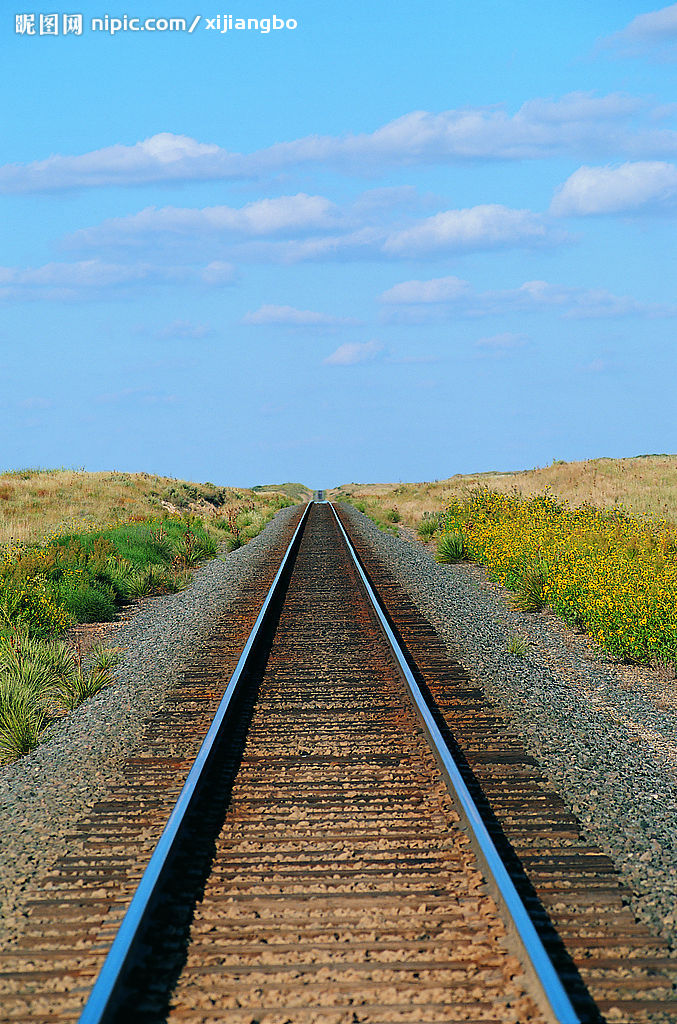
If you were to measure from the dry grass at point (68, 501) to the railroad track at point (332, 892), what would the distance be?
Result: 15.9 metres

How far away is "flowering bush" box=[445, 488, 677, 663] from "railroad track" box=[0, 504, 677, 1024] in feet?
11.8

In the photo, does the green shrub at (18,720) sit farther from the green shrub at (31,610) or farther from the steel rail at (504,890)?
the steel rail at (504,890)

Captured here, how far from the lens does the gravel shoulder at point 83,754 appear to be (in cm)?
515

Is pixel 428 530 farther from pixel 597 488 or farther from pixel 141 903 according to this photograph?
pixel 141 903

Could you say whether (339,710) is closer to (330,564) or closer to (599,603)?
(599,603)

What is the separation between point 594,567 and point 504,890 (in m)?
8.95

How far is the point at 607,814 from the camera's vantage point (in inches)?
218

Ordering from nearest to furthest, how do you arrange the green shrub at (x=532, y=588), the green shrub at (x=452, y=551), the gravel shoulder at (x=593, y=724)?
the gravel shoulder at (x=593, y=724), the green shrub at (x=532, y=588), the green shrub at (x=452, y=551)

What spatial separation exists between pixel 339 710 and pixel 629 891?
3461mm

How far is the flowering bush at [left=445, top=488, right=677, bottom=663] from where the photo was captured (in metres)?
10.3

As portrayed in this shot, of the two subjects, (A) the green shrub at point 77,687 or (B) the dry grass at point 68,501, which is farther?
(B) the dry grass at point 68,501

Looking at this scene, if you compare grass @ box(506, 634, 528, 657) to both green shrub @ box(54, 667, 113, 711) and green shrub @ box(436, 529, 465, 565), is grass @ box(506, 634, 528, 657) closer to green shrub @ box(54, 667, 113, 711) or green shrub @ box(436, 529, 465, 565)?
green shrub @ box(54, 667, 113, 711)

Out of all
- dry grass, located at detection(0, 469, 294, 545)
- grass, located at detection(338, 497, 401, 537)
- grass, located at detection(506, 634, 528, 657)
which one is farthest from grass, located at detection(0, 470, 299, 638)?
grass, located at detection(506, 634, 528, 657)

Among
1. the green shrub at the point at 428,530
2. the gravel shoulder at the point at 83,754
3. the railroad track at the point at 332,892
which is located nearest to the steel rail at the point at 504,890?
the railroad track at the point at 332,892
